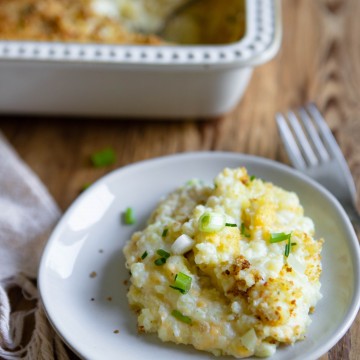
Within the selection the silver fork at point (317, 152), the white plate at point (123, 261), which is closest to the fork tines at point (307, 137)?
the silver fork at point (317, 152)

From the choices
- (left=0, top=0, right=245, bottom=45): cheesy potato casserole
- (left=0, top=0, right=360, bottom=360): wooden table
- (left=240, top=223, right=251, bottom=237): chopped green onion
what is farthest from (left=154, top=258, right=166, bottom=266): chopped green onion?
(left=0, top=0, right=245, bottom=45): cheesy potato casserole

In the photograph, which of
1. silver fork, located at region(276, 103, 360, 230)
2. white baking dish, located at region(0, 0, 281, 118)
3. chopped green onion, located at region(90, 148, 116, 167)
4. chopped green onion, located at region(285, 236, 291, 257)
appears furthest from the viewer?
chopped green onion, located at region(90, 148, 116, 167)

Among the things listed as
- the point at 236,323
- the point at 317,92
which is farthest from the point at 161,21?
the point at 236,323

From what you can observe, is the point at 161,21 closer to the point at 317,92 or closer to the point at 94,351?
the point at 317,92

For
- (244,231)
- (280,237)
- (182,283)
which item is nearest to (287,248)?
(280,237)

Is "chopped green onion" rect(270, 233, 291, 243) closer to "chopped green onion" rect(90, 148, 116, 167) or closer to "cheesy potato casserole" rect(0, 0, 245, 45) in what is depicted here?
"chopped green onion" rect(90, 148, 116, 167)

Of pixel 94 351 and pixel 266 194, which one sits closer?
pixel 94 351
